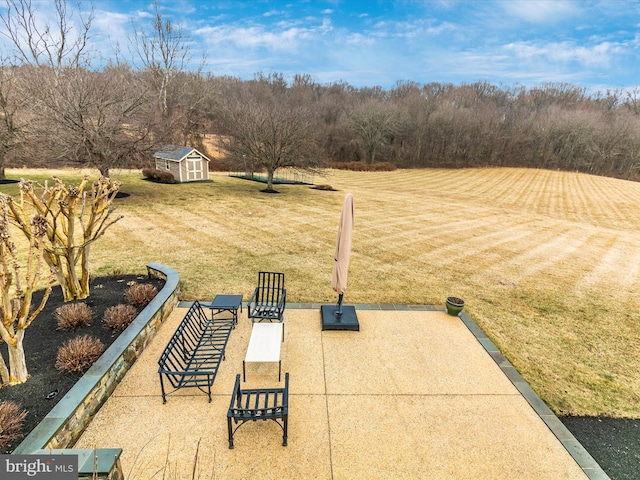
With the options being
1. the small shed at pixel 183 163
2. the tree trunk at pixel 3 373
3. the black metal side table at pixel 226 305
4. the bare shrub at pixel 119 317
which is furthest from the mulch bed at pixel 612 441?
the small shed at pixel 183 163

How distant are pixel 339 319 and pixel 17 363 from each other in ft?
21.0

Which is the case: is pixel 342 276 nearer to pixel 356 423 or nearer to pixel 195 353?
pixel 356 423

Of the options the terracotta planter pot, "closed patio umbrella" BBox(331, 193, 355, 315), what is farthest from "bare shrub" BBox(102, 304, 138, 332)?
the terracotta planter pot

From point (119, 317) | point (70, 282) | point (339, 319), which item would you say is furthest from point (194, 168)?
point (339, 319)

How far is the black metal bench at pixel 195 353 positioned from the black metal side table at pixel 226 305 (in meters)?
0.22

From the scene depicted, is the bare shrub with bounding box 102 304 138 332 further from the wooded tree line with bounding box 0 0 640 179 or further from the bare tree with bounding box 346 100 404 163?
the bare tree with bounding box 346 100 404 163

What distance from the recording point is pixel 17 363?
525 cm

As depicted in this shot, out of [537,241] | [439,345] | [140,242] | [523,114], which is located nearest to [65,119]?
[140,242]

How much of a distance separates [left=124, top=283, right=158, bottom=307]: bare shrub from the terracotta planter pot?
8.34m

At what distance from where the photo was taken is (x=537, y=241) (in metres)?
18.2

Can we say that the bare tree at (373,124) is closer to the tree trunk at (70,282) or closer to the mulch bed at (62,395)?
the tree trunk at (70,282)

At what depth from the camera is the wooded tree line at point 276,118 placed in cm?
1959

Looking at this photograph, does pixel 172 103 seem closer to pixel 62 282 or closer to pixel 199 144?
pixel 199 144

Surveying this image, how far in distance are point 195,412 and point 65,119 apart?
818 inches
